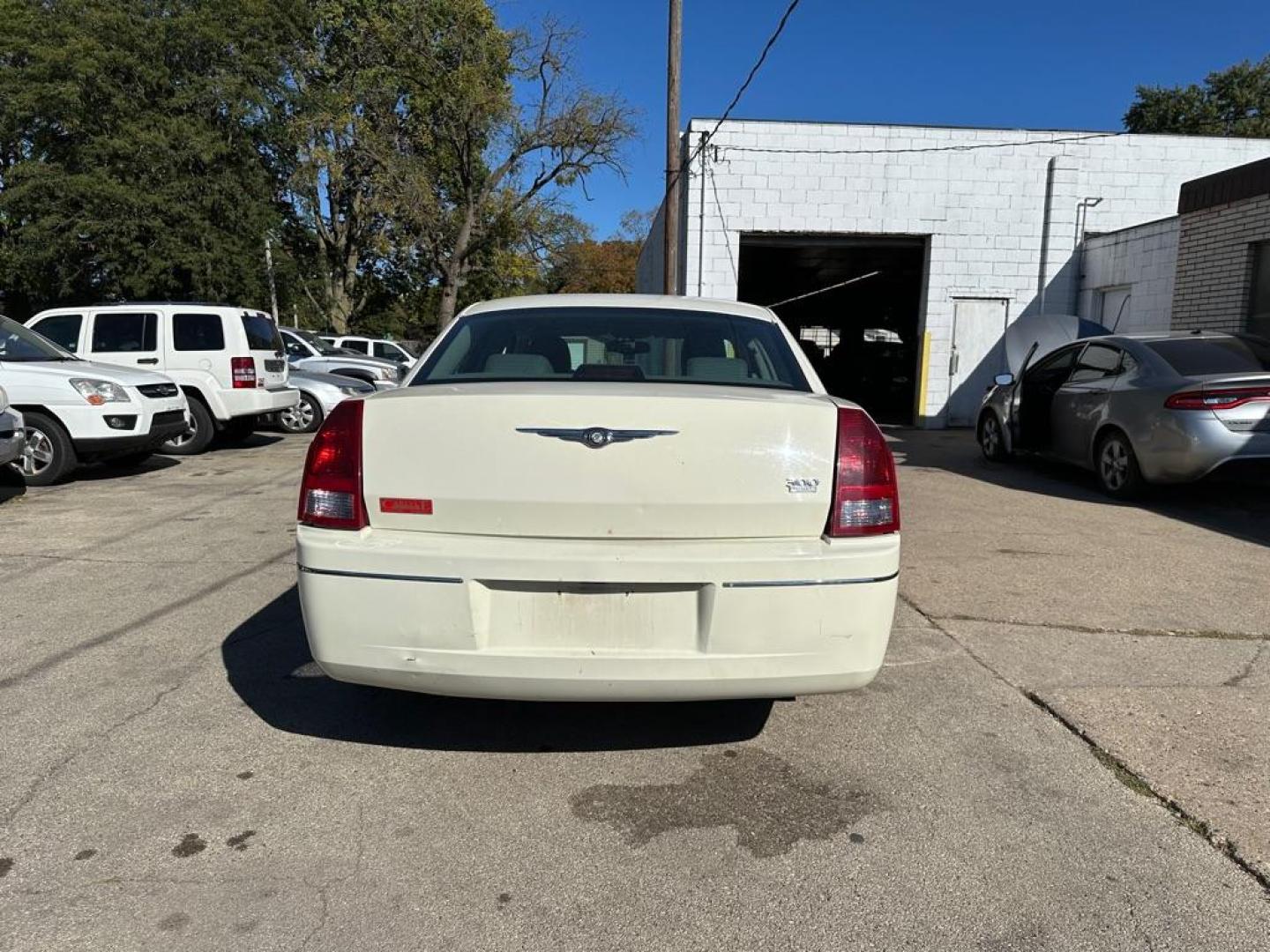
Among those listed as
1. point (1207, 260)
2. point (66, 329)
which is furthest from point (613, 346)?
point (1207, 260)

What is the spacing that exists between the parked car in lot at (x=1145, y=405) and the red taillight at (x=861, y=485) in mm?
5440

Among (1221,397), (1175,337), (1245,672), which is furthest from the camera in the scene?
(1175,337)

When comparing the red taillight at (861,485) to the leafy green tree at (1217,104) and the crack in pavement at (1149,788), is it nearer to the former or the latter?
the crack in pavement at (1149,788)

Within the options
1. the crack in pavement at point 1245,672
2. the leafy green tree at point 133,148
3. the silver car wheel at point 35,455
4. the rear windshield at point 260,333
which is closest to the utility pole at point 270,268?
the leafy green tree at point 133,148

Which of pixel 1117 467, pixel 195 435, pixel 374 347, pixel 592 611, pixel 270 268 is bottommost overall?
pixel 195 435

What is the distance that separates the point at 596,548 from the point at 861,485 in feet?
2.87

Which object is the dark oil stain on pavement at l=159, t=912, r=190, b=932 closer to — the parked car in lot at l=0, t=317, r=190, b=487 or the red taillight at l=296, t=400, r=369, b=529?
the red taillight at l=296, t=400, r=369, b=529

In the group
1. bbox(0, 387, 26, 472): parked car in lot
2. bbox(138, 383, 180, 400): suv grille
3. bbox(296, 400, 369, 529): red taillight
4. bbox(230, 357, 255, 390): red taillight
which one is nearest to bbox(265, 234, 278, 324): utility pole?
bbox(230, 357, 255, 390): red taillight

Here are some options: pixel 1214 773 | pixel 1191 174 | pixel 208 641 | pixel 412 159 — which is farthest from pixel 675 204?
pixel 412 159

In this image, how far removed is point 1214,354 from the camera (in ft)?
24.5

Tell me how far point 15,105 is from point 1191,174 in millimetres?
27483

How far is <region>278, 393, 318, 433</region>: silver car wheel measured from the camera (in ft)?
45.2

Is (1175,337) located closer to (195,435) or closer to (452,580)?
(452,580)

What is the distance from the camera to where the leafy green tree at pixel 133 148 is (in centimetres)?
2297
